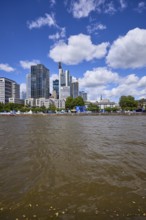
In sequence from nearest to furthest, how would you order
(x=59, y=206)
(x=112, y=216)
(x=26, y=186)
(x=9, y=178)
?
(x=112, y=216) → (x=59, y=206) → (x=26, y=186) → (x=9, y=178)

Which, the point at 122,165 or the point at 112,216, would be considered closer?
the point at 112,216

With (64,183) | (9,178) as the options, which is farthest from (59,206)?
(9,178)

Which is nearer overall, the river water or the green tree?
the river water

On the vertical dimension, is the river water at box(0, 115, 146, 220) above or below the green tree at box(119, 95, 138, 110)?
below

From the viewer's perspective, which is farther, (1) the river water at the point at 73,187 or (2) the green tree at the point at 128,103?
(2) the green tree at the point at 128,103

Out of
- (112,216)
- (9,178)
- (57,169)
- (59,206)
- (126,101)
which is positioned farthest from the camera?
(126,101)

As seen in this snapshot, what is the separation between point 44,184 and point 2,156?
18.3 feet

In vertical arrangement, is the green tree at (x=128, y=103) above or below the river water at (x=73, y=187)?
above

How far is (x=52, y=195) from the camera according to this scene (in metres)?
6.43

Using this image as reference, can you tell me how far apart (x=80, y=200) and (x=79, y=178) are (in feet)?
6.52

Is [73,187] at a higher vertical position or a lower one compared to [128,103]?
lower

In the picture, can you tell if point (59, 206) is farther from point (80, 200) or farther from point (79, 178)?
point (79, 178)

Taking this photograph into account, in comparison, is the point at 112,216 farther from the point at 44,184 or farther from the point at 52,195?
the point at 44,184

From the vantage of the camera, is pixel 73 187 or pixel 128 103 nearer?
pixel 73 187
